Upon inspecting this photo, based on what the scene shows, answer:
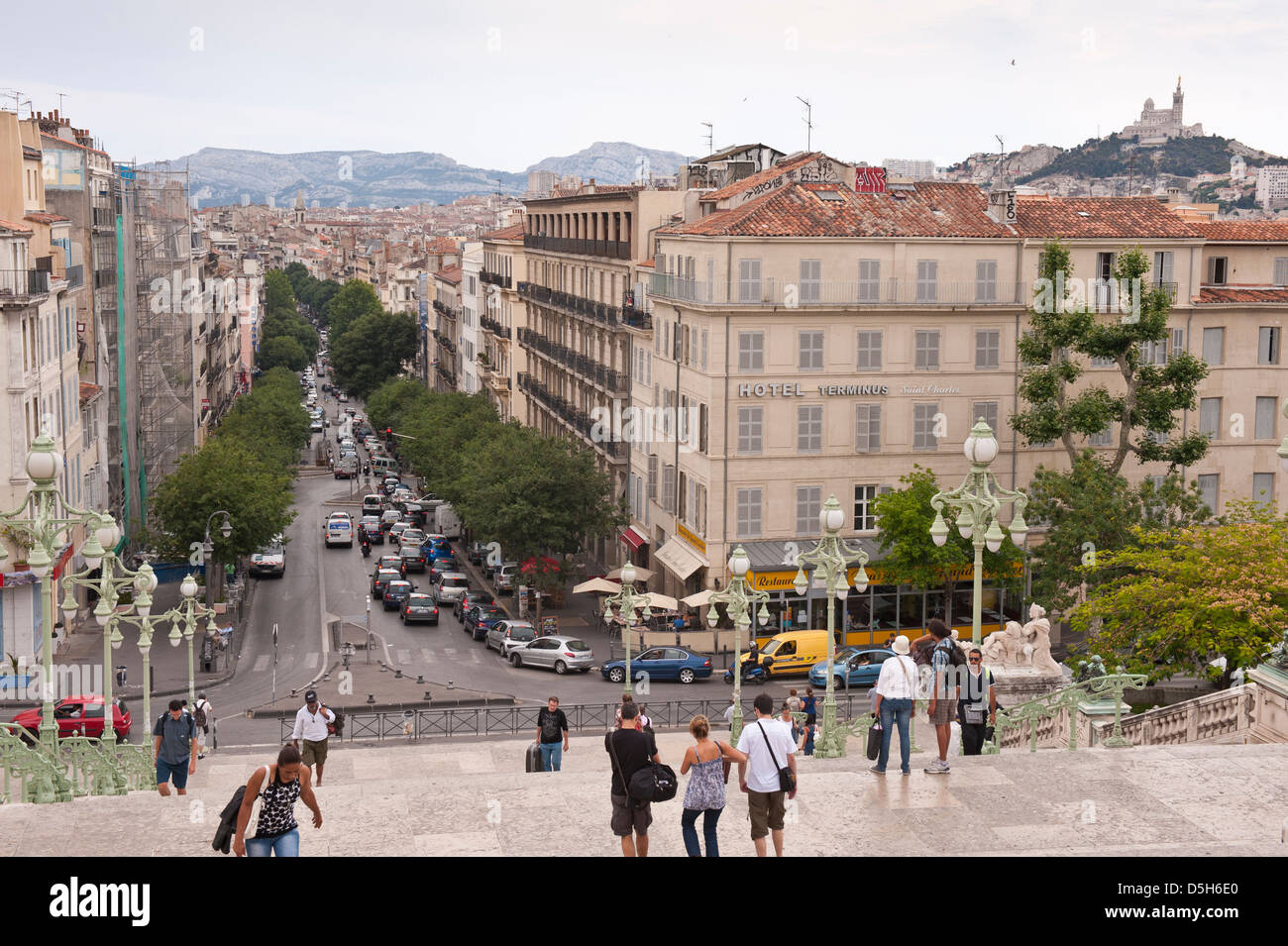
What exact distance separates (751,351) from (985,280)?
818cm

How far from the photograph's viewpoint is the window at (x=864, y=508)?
165 ft

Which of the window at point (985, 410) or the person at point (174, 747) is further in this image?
the window at point (985, 410)

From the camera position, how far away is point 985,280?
165 ft

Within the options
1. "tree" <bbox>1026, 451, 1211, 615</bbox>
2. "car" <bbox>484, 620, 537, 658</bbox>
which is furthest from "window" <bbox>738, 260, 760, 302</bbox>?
"car" <bbox>484, 620, 537, 658</bbox>

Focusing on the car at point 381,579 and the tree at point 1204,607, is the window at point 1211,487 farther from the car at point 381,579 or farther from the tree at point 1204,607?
the car at point 381,579

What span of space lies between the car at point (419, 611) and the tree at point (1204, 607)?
3001cm

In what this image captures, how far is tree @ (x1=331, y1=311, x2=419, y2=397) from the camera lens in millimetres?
133125

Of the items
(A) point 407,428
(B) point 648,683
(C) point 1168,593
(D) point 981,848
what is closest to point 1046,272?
(B) point 648,683

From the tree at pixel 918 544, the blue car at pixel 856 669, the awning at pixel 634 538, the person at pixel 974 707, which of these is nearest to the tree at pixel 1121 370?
the tree at pixel 918 544

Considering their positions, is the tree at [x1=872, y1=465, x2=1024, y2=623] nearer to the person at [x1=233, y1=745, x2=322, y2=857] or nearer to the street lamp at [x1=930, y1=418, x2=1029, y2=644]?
the street lamp at [x1=930, y1=418, x2=1029, y2=644]

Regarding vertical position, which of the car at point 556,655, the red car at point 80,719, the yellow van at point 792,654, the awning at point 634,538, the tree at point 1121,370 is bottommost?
the car at point 556,655

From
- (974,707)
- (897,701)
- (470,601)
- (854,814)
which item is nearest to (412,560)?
(470,601)

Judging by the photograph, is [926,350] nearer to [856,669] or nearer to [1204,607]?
[856,669]

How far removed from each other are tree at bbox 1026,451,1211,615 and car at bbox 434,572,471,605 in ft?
78.0
